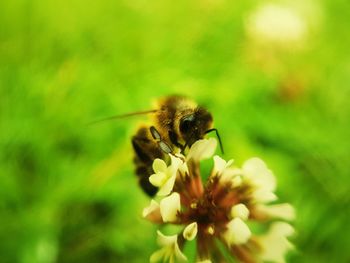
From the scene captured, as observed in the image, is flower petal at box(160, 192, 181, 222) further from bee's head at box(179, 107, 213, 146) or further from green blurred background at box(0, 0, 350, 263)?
green blurred background at box(0, 0, 350, 263)

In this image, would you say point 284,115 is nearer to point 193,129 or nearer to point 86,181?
point 86,181

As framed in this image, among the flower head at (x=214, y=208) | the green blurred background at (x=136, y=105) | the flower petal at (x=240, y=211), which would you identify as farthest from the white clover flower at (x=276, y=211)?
the green blurred background at (x=136, y=105)

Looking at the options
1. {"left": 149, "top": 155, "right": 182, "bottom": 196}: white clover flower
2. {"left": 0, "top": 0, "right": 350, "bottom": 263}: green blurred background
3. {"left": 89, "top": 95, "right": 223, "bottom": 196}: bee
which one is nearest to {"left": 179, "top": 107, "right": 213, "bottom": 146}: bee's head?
{"left": 89, "top": 95, "right": 223, "bottom": 196}: bee

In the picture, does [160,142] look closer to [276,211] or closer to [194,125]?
[194,125]

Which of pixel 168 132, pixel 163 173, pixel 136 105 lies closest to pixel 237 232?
pixel 163 173

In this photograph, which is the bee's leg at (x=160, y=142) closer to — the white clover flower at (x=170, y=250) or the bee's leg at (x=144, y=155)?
the bee's leg at (x=144, y=155)

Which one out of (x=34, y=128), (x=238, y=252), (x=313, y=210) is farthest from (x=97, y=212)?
(x=238, y=252)
